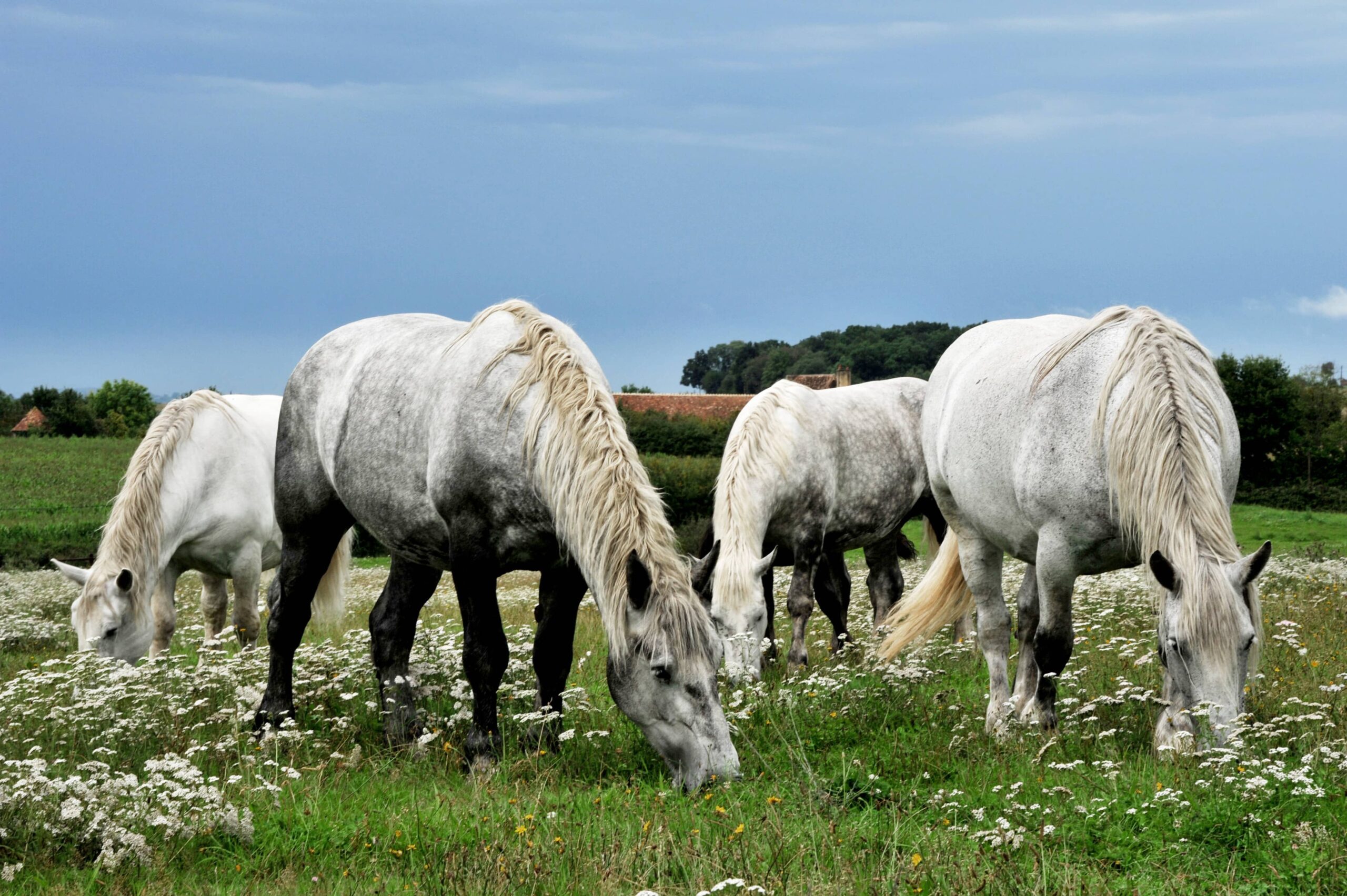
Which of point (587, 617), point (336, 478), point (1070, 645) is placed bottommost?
point (587, 617)

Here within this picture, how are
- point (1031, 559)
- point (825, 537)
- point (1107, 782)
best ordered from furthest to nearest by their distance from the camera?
point (825, 537)
point (1031, 559)
point (1107, 782)

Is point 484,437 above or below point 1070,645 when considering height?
above

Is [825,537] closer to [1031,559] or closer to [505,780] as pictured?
[1031,559]

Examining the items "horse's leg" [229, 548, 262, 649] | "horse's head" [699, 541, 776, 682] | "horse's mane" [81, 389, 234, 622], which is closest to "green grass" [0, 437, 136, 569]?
"horse's leg" [229, 548, 262, 649]

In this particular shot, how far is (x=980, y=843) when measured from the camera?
12.2 feet

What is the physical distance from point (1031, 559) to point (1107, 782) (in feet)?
6.54

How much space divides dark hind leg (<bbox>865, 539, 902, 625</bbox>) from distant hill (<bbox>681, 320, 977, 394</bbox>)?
49.3 meters

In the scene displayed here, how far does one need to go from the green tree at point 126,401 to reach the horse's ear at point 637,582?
10255 cm

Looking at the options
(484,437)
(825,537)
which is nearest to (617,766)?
(484,437)

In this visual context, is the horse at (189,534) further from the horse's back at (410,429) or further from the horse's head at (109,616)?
the horse's back at (410,429)

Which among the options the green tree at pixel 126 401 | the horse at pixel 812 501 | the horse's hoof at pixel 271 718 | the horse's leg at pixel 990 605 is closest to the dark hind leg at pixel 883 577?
the horse at pixel 812 501

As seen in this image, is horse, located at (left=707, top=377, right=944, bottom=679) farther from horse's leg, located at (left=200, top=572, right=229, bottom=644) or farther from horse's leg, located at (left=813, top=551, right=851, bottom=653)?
horse's leg, located at (left=200, top=572, right=229, bottom=644)

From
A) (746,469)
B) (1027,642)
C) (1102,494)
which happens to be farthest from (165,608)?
(1102,494)

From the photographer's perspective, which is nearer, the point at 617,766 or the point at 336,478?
the point at 617,766
